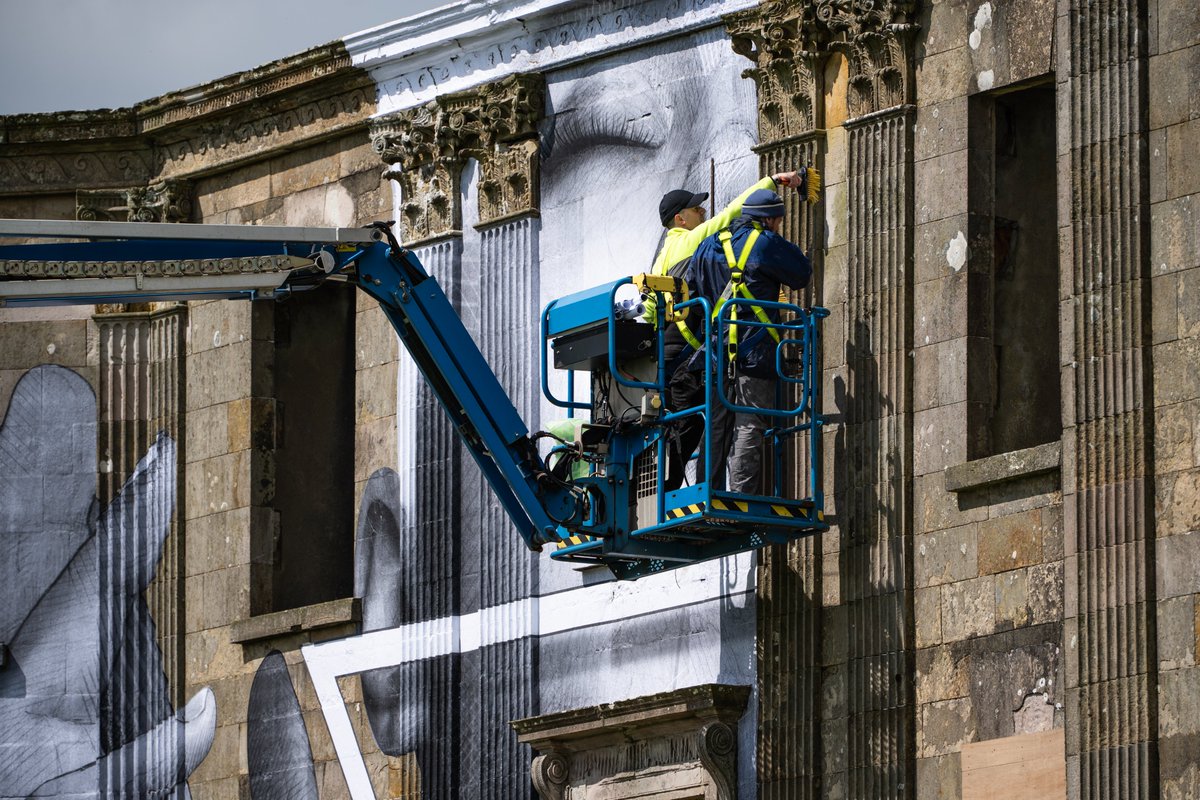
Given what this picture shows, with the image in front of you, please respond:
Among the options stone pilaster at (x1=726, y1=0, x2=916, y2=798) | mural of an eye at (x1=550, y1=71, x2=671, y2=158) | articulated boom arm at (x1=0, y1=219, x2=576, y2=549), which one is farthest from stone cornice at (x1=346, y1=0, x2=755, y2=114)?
articulated boom arm at (x1=0, y1=219, x2=576, y2=549)

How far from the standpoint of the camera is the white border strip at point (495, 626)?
81.3ft

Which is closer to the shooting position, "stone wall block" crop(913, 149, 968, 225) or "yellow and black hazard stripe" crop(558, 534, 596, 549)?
"stone wall block" crop(913, 149, 968, 225)

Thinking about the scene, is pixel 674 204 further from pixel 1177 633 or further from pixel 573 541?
pixel 1177 633

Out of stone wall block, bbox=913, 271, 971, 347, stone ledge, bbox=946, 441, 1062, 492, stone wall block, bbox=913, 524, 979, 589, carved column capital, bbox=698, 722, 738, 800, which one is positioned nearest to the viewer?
stone ledge, bbox=946, 441, 1062, 492

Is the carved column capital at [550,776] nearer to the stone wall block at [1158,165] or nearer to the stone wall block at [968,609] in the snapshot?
the stone wall block at [968,609]

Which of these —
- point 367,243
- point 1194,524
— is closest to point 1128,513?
point 1194,524

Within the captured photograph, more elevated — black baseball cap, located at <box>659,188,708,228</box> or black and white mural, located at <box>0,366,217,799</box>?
black baseball cap, located at <box>659,188,708,228</box>

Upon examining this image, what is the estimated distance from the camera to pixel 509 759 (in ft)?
86.0

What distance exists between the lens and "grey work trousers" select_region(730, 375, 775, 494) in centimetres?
2295

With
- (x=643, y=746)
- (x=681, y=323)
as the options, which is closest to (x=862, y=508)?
(x=681, y=323)

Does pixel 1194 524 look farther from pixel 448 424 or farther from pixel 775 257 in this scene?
pixel 448 424

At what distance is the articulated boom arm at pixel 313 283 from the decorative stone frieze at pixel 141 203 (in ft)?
18.5

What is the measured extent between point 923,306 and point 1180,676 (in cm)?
391

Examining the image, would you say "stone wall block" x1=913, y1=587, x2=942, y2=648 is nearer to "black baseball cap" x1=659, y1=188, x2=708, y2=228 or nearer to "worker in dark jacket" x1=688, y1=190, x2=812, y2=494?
"worker in dark jacket" x1=688, y1=190, x2=812, y2=494
